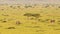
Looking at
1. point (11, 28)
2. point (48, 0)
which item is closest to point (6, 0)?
point (48, 0)

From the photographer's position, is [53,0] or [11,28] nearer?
[11,28]

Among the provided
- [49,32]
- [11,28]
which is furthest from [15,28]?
[49,32]

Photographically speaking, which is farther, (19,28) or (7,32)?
(19,28)

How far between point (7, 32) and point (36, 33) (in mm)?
2831

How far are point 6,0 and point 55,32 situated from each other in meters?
95.0

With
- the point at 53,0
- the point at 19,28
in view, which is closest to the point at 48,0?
the point at 53,0

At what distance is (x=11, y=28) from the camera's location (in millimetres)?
25859

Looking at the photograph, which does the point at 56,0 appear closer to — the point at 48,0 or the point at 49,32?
the point at 48,0

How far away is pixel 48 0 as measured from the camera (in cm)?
12012

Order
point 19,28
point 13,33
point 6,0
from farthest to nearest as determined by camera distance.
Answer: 1. point 6,0
2. point 19,28
3. point 13,33

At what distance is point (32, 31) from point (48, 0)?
3817 inches

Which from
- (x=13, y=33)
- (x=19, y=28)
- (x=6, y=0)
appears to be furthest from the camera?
(x=6, y=0)

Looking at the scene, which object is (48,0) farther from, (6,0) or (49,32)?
(49,32)

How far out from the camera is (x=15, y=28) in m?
25.9
